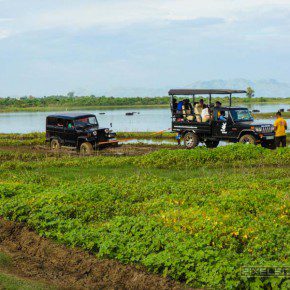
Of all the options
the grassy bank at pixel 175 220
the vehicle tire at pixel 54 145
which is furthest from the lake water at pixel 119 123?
the grassy bank at pixel 175 220

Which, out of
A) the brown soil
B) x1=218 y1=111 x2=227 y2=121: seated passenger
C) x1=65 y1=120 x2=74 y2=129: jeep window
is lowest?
the brown soil

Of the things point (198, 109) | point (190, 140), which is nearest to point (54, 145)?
point (190, 140)

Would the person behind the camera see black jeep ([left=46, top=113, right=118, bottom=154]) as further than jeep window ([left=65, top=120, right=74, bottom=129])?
No

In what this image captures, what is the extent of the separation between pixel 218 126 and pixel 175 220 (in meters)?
16.2

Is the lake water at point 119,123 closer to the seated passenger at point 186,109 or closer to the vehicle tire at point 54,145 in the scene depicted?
the vehicle tire at point 54,145

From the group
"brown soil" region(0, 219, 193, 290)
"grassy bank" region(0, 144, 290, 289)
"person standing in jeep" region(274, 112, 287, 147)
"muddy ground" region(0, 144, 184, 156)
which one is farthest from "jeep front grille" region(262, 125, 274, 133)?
"brown soil" region(0, 219, 193, 290)

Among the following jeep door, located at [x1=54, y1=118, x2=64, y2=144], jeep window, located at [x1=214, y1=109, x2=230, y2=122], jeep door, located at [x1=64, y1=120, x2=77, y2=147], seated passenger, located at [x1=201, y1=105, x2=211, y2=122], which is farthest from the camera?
jeep door, located at [x1=54, y1=118, x2=64, y2=144]

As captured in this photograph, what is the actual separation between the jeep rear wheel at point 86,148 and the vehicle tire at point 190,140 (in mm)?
5391

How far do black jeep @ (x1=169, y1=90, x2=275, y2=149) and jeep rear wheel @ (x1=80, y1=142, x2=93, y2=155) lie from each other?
16.7 ft

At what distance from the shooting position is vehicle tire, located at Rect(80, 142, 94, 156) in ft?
87.1

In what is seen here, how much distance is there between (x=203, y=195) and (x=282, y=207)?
2749mm

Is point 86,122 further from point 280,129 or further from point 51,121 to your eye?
point 280,129

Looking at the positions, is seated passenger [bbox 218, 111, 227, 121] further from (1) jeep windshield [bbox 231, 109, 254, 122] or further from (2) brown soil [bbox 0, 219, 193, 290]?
(2) brown soil [bbox 0, 219, 193, 290]

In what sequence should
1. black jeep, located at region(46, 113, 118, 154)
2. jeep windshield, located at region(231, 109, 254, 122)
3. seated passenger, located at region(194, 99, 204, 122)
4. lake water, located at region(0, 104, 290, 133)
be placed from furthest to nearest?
lake water, located at region(0, 104, 290, 133) → seated passenger, located at region(194, 99, 204, 122) → black jeep, located at region(46, 113, 118, 154) → jeep windshield, located at region(231, 109, 254, 122)
